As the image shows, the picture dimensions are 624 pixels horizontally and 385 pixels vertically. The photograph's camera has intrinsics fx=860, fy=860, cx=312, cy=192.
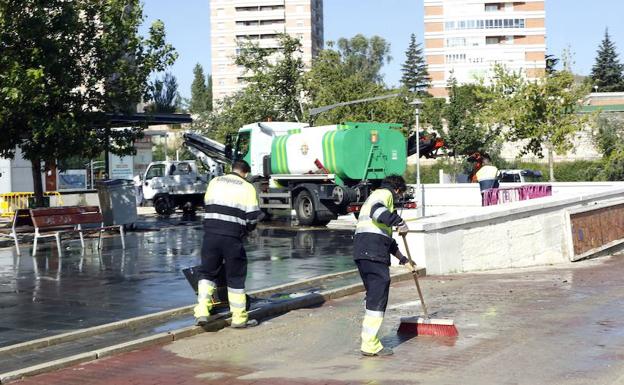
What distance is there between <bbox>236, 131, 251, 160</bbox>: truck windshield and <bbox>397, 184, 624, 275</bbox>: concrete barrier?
1253 cm

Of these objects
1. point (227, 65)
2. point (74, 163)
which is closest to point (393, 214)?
point (74, 163)

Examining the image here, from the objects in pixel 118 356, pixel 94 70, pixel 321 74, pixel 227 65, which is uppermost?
pixel 227 65

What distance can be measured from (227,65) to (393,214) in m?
116

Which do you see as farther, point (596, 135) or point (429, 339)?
point (596, 135)

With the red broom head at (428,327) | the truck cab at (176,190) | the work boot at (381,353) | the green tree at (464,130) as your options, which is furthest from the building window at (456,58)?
the work boot at (381,353)

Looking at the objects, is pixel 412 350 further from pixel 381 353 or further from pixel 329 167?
pixel 329 167

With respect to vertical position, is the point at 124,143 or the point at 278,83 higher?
the point at 278,83

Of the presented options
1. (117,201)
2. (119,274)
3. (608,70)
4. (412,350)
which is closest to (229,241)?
(412,350)

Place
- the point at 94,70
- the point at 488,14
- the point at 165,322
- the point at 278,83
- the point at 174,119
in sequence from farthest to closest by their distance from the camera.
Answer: the point at 488,14, the point at 278,83, the point at 174,119, the point at 94,70, the point at 165,322

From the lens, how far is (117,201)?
21484mm

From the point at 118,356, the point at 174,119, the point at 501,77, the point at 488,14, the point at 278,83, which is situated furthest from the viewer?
the point at 488,14

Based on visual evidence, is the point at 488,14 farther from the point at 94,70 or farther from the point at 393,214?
the point at 393,214

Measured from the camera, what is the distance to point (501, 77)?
42.8 meters

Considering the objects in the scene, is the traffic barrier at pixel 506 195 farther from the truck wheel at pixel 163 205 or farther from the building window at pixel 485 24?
the building window at pixel 485 24
